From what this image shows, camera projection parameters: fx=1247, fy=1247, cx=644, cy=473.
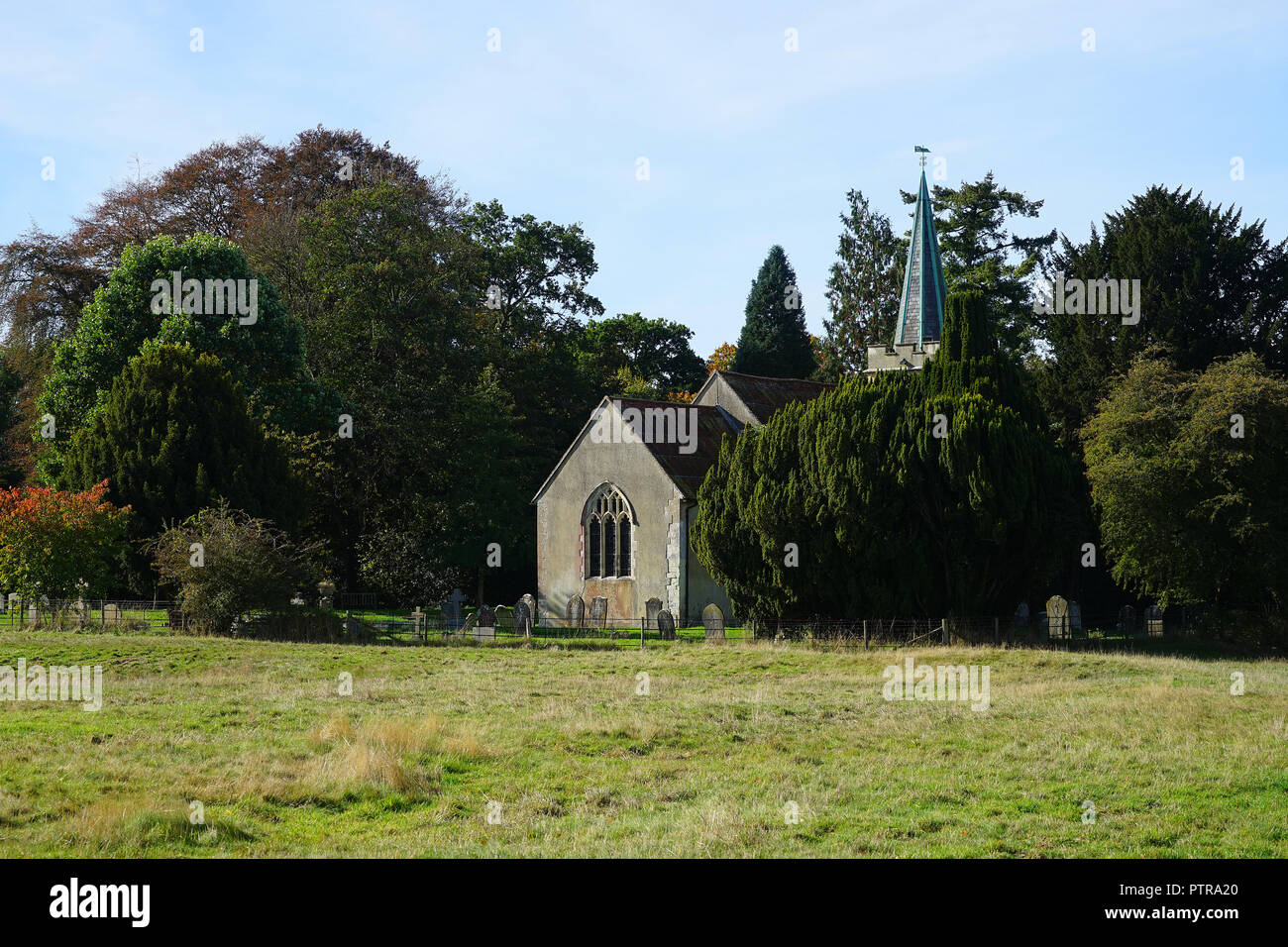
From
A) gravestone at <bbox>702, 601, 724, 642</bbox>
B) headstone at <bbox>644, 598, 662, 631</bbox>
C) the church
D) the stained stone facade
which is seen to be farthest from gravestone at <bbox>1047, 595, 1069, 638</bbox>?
headstone at <bbox>644, 598, 662, 631</bbox>

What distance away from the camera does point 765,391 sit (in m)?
44.0

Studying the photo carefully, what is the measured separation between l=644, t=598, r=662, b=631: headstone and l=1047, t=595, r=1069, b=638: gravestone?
1034cm

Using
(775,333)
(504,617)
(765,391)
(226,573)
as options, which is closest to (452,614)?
(504,617)

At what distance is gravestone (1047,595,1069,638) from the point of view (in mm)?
31344

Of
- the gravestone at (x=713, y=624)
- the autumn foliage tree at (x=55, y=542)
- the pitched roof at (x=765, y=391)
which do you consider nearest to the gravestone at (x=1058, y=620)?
the gravestone at (x=713, y=624)

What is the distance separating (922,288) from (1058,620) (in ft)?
57.6

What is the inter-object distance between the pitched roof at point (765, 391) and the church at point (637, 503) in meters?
0.05

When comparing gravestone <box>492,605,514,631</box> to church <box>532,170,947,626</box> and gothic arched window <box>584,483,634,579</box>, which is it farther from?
gothic arched window <box>584,483,634,579</box>

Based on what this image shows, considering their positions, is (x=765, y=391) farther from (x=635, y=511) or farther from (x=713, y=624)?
(x=713, y=624)

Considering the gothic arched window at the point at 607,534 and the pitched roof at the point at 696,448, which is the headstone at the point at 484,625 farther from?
the pitched roof at the point at 696,448

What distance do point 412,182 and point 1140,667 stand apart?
41315mm

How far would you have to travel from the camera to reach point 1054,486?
30.3m

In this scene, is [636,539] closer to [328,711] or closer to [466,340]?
[466,340]
